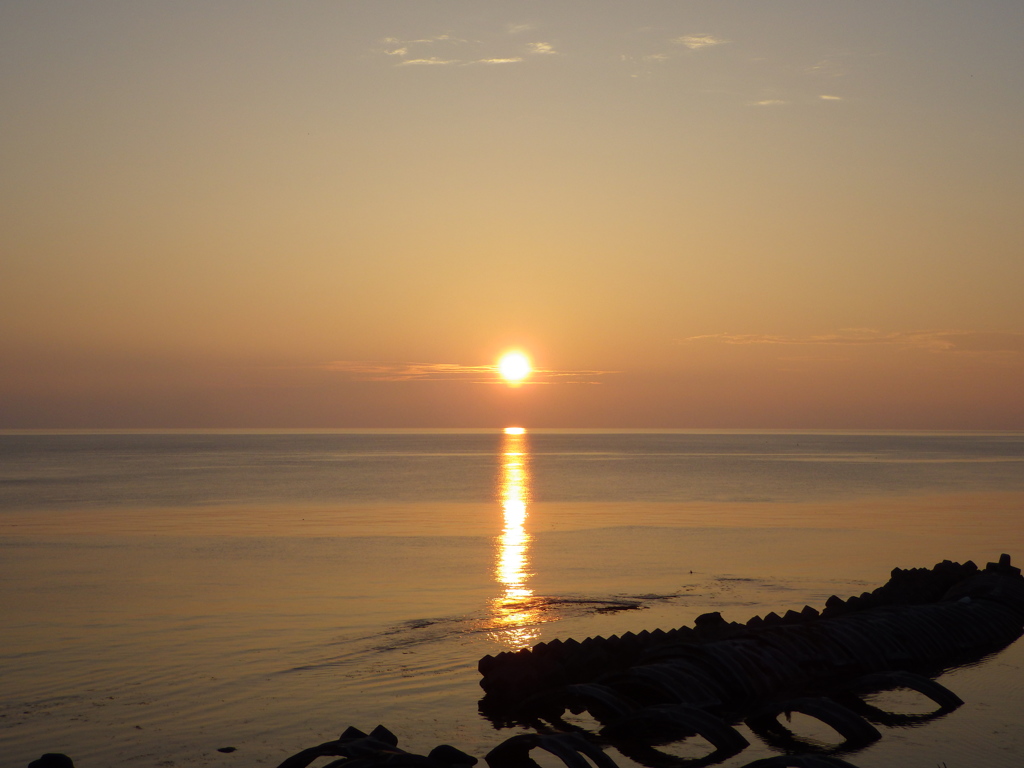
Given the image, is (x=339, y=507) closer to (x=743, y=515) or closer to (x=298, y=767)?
(x=743, y=515)

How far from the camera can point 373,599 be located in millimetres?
23844

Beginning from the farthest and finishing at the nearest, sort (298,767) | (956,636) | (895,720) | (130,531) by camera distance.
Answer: (130,531), (956,636), (895,720), (298,767)

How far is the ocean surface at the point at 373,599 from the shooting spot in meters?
13.3

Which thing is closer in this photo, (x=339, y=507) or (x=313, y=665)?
(x=313, y=665)

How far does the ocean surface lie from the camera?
525 inches

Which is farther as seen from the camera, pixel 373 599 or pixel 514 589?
pixel 514 589

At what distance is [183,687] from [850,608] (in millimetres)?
13504

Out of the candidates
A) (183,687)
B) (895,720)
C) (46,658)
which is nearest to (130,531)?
(46,658)

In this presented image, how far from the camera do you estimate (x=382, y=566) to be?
1174 inches

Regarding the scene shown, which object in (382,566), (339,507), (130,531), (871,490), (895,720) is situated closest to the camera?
(895,720)

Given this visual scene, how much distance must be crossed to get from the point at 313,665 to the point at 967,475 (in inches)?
3359

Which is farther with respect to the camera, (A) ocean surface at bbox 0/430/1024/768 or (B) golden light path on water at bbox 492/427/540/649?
(B) golden light path on water at bbox 492/427/540/649

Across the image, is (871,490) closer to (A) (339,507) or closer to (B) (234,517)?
(A) (339,507)

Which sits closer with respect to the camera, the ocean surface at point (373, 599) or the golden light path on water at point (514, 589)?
the ocean surface at point (373, 599)
